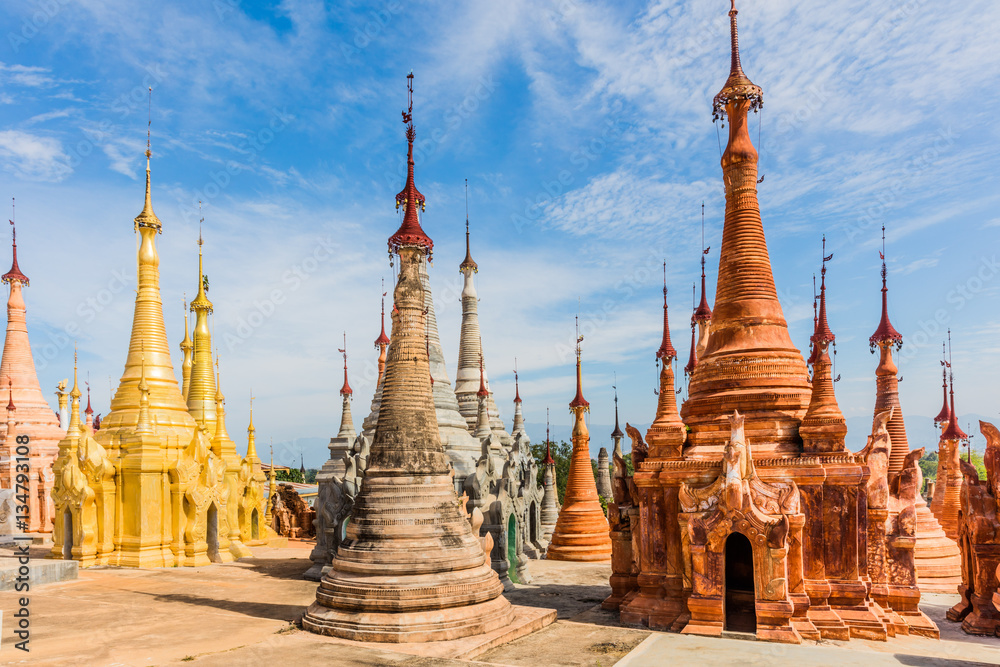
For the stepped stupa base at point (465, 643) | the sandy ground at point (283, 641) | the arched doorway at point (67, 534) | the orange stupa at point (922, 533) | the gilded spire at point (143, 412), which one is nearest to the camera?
the sandy ground at point (283, 641)

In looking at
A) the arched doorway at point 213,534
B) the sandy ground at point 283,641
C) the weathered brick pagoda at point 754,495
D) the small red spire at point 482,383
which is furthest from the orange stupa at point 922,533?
the arched doorway at point 213,534

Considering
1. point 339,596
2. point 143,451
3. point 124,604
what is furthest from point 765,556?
point 143,451

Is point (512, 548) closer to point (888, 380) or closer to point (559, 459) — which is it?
point (888, 380)

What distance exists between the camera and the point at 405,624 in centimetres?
1372

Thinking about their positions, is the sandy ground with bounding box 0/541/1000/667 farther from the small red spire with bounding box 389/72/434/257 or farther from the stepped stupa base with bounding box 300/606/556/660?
the small red spire with bounding box 389/72/434/257

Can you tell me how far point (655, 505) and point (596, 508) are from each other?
13.5m

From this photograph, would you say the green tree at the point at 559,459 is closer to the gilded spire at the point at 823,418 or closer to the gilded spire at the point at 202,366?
the gilded spire at the point at 202,366

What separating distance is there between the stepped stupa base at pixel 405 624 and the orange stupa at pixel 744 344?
6345 millimetres

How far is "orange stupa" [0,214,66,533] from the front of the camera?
34.2 meters

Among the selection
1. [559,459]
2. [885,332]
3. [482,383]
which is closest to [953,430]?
[885,332]

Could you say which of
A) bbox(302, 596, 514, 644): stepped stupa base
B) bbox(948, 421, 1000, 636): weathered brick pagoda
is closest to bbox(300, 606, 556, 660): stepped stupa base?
bbox(302, 596, 514, 644): stepped stupa base

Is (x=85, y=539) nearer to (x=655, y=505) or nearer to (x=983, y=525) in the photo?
(x=655, y=505)

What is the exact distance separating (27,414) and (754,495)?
35.5 metres

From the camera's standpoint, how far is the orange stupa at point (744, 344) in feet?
56.4
